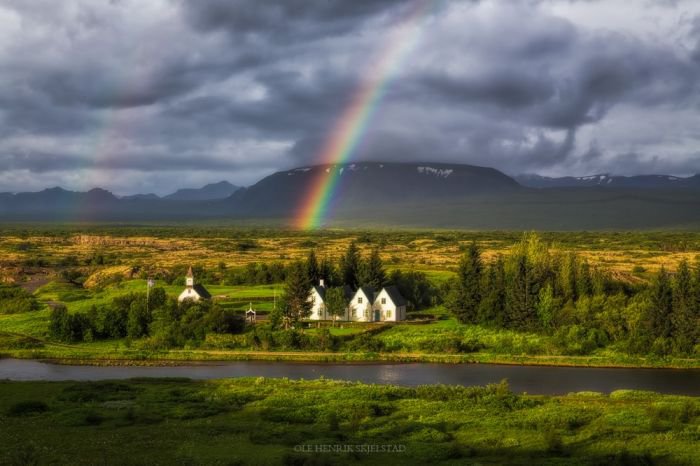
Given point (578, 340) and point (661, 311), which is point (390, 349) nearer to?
point (578, 340)

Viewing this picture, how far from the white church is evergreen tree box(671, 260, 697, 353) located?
87.3ft

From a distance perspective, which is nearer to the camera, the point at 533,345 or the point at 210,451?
the point at 210,451

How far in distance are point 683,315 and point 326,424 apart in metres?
40.4

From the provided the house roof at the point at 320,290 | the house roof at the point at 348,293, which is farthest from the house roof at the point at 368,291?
the house roof at the point at 320,290

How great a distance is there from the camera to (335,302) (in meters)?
73.9

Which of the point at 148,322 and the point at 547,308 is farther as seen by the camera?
the point at 547,308

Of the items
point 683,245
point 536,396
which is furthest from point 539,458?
point 683,245

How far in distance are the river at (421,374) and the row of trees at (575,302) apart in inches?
257

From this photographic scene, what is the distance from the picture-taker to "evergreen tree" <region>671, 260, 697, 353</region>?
6162cm

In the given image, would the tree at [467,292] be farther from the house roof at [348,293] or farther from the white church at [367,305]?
the house roof at [348,293]

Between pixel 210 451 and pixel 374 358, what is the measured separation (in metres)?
32.1

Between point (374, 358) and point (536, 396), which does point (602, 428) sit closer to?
point (536, 396)

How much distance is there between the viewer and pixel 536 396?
44.7m

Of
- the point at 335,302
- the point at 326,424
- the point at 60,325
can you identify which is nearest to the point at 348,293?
the point at 335,302
